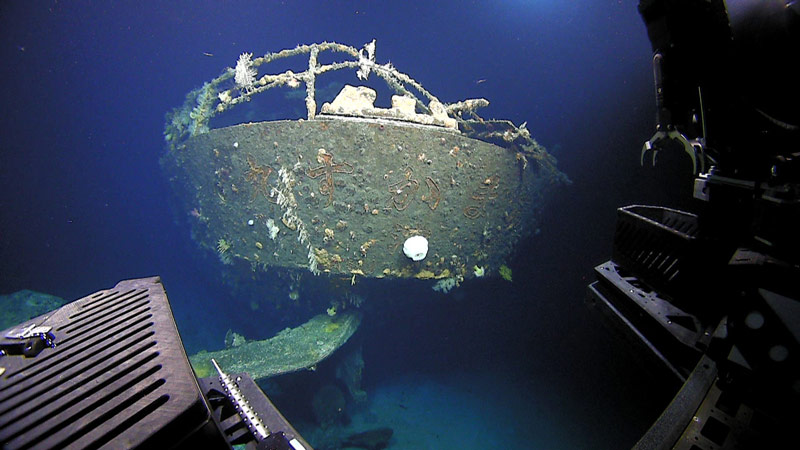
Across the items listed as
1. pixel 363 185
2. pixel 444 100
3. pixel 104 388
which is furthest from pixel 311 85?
pixel 444 100

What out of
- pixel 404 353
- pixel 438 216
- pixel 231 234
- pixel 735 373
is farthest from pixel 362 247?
pixel 404 353

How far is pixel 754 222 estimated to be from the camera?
1900mm

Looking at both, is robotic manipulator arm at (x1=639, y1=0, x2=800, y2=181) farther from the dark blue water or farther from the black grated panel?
the black grated panel

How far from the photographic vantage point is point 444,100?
69.9 ft

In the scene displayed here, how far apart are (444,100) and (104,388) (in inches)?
896

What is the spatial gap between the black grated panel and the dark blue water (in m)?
3.33

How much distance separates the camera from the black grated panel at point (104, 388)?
40.7 inches

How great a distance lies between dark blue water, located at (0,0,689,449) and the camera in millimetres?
7297

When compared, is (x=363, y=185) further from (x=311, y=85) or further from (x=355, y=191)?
(x=311, y=85)

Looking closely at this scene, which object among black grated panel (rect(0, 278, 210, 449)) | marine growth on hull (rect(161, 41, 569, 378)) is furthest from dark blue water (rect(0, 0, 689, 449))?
black grated panel (rect(0, 278, 210, 449))

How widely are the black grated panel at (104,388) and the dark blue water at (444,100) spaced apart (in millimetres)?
3334

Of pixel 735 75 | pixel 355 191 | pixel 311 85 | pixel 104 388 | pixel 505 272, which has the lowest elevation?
pixel 505 272

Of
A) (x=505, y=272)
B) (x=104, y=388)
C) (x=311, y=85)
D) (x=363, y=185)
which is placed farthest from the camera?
(x=505, y=272)

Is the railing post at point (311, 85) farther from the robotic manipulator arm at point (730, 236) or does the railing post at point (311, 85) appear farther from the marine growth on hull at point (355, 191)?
the robotic manipulator arm at point (730, 236)
